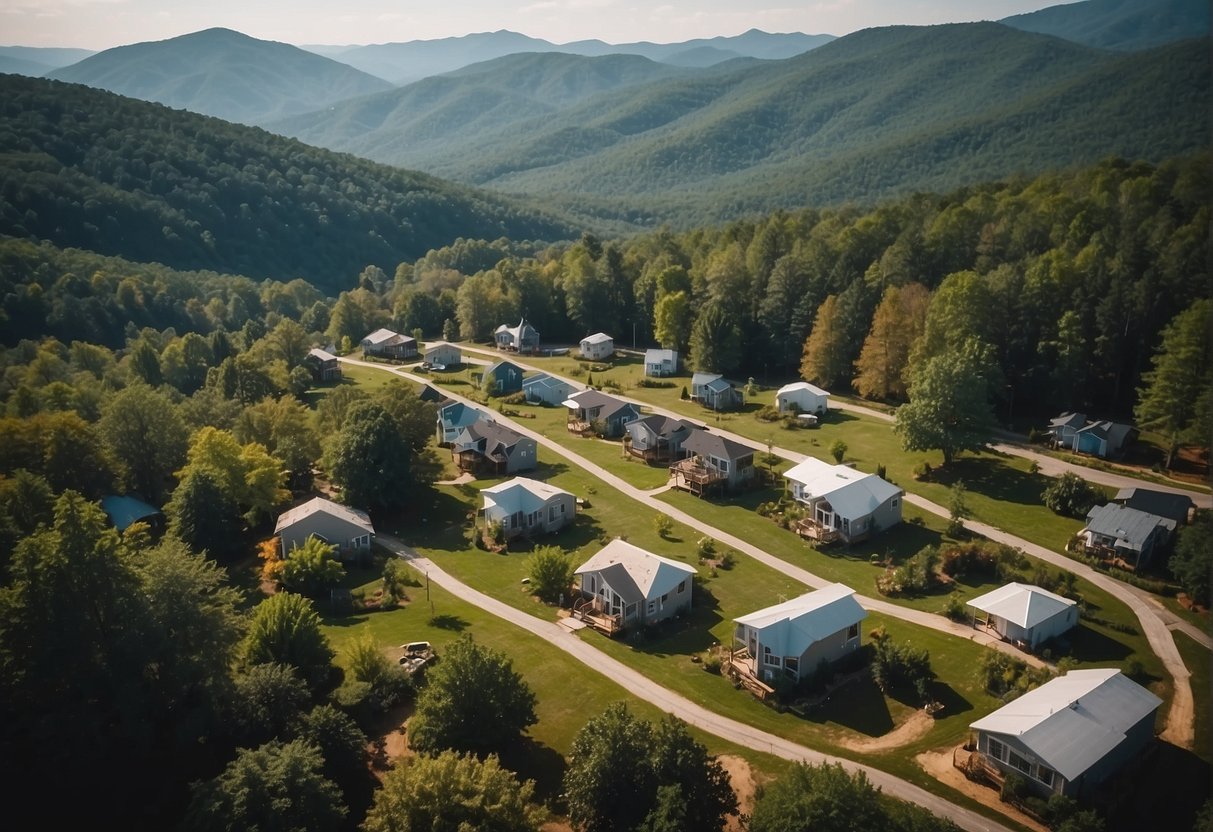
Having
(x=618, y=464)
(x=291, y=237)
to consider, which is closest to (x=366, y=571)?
(x=618, y=464)

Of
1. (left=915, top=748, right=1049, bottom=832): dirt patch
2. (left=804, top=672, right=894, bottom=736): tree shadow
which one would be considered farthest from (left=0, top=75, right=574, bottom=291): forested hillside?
(left=915, top=748, right=1049, bottom=832): dirt patch

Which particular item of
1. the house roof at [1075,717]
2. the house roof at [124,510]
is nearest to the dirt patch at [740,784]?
the house roof at [1075,717]

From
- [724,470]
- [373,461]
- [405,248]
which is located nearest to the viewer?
[373,461]

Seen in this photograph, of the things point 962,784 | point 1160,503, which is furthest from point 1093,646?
point 1160,503

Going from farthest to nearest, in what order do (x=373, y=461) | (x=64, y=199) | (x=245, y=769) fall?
(x=64, y=199), (x=373, y=461), (x=245, y=769)

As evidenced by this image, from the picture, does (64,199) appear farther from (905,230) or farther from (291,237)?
(905,230)

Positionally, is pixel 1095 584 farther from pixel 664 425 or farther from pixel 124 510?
pixel 124 510

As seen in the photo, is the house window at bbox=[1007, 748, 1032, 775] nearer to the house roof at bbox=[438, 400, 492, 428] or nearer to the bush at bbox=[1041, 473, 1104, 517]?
the bush at bbox=[1041, 473, 1104, 517]
